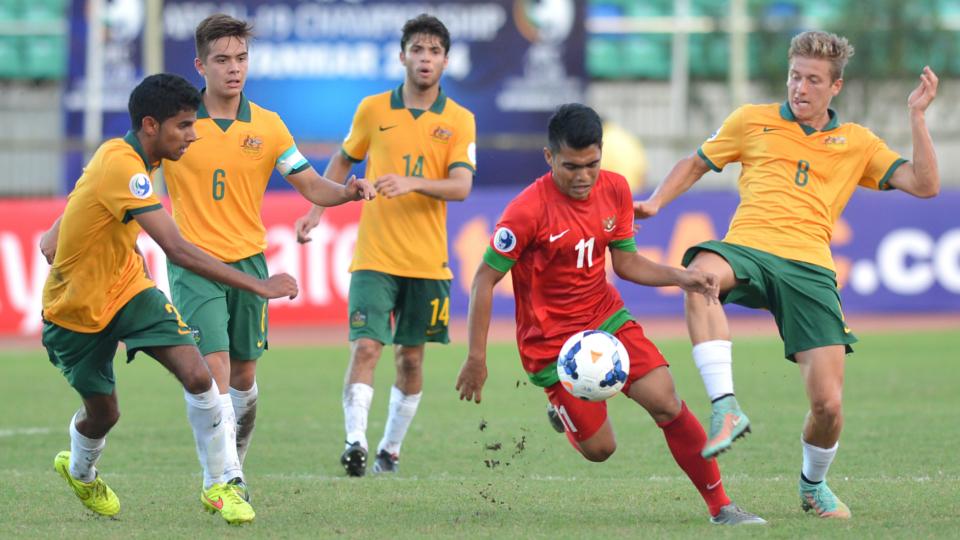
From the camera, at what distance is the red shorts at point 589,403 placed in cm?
718

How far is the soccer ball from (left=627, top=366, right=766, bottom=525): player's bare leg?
15 cm

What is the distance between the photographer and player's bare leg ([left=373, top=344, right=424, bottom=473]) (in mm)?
9492

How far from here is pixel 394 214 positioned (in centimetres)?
962

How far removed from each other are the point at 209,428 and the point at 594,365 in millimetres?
1864

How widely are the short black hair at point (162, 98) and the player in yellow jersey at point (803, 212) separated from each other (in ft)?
7.51

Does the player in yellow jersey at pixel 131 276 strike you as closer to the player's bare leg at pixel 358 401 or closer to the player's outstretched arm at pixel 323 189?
the player's outstretched arm at pixel 323 189

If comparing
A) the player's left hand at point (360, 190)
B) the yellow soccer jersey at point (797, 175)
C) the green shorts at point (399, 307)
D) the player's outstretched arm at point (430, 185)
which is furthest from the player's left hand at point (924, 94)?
the green shorts at point (399, 307)

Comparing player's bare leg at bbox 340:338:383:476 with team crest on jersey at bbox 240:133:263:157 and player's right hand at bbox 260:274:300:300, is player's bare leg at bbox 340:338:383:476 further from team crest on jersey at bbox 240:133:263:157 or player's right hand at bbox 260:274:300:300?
player's right hand at bbox 260:274:300:300

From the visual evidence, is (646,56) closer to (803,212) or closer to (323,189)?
(323,189)

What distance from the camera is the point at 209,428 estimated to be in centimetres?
Answer: 712

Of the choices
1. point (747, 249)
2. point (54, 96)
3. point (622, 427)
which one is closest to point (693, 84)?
point (54, 96)

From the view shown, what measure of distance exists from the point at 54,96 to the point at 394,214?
65.0ft

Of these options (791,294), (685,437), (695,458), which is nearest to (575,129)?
(791,294)

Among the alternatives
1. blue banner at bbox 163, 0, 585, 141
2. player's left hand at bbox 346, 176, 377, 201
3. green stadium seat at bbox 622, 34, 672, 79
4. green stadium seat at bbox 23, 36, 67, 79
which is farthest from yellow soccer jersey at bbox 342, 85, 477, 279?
green stadium seat at bbox 622, 34, 672, 79
